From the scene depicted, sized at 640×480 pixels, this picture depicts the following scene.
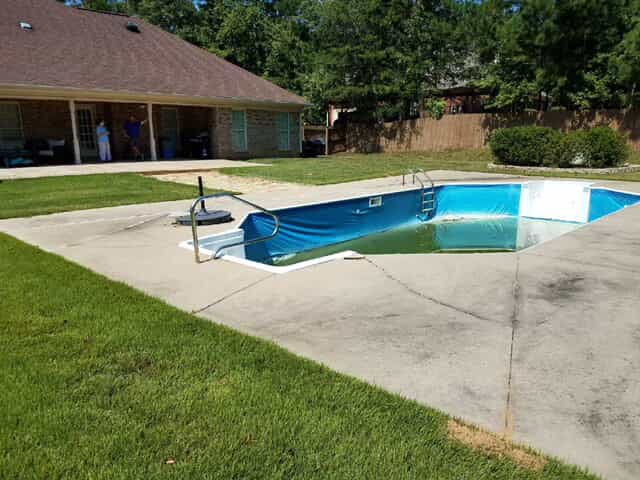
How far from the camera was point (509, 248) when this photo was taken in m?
9.21

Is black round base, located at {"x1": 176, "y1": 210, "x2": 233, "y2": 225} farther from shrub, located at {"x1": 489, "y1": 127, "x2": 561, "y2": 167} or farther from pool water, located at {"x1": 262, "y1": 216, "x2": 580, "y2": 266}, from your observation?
shrub, located at {"x1": 489, "y1": 127, "x2": 561, "y2": 167}

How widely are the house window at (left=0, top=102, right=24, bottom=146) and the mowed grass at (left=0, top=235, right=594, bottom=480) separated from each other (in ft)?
51.9

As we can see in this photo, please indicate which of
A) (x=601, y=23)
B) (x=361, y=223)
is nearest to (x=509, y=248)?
(x=361, y=223)

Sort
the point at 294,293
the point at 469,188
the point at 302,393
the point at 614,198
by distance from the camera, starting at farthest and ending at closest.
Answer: the point at 469,188
the point at 614,198
the point at 294,293
the point at 302,393

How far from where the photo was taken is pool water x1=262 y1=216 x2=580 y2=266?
9.05 m

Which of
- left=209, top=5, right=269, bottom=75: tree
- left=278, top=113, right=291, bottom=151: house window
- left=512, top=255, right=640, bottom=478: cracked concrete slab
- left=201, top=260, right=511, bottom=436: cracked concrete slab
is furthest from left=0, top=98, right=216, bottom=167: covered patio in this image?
left=512, top=255, right=640, bottom=478: cracked concrete slab

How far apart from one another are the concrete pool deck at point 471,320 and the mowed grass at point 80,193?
2837 mm

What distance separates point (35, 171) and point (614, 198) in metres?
15.2

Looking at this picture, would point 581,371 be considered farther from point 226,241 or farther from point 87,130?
point 87,130

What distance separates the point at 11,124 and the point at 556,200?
55.9ft

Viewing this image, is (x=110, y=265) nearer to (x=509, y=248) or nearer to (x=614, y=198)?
(x=509, y=248)

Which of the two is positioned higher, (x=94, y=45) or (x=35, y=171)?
(x=94, y=45)

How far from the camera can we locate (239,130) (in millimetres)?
21078

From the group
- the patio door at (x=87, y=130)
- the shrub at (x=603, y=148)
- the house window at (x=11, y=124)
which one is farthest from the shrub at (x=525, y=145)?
the house window at (x=11, y=124)
